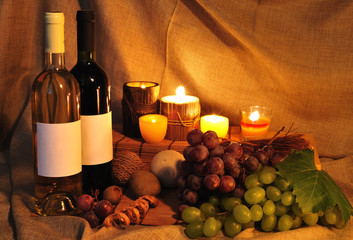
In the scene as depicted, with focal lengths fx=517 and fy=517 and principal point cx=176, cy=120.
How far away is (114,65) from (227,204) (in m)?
0.64

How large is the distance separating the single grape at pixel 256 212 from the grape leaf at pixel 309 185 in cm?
7

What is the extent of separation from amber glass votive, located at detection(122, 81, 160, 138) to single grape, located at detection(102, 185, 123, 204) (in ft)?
0.71

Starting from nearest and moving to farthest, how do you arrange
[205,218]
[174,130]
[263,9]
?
[205,218]
[174,130]
[263,9]

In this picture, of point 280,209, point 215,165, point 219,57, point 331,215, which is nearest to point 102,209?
point 215,165

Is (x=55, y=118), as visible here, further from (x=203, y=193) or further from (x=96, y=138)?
(x=203, y=193)

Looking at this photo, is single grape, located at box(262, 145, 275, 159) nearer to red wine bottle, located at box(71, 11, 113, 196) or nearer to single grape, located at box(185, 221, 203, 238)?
single grape, located at box(185, 221, 203, 238)

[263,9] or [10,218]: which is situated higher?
[263,9]

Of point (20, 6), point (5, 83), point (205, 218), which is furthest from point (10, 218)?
point (20, 6)

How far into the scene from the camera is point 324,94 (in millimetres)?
1437

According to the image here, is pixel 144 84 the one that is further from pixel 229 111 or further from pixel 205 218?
pixel 205 218

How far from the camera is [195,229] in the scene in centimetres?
99

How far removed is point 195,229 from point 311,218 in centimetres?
24

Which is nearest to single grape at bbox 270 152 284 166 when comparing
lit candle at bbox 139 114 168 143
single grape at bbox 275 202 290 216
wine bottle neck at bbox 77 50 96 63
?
single grape at bbox 275 202 290 216

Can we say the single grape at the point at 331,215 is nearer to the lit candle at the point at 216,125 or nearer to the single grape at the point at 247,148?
the single grape at the point at 247,148
